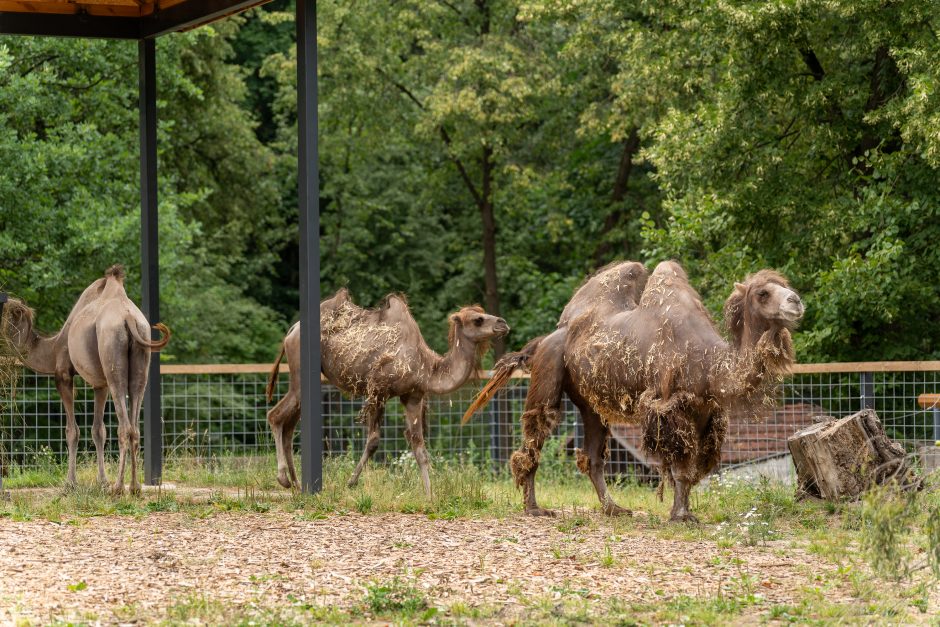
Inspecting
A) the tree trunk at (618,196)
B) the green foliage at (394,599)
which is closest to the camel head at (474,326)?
the green foliage at (394,599)

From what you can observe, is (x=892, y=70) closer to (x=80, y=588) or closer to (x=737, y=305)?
(x=737, y=305)

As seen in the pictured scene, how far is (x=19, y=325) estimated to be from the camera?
11.3 metres

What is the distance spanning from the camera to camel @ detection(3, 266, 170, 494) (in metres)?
10.6

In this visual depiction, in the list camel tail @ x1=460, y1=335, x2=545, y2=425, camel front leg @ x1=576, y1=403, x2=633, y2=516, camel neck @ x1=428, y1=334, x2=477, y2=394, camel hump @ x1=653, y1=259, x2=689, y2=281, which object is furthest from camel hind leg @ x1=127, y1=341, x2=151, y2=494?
camel hump @ x1=653, y1=259, x2=689, y2=281

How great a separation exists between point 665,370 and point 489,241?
Answer: 1795 centimetres

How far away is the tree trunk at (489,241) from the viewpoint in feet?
88.1

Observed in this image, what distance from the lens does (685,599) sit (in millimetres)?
6555

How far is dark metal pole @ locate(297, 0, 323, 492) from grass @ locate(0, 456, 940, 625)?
0.45 m

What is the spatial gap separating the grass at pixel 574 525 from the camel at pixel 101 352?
0.56 meters

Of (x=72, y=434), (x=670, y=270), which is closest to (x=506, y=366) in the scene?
(x=670, y=270)

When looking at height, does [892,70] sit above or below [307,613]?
above

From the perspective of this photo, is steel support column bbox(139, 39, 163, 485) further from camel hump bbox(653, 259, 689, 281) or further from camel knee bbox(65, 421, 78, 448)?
camel hump bbox(653, 259, 689, 281)

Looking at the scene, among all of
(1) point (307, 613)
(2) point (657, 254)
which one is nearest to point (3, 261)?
(2) point (657, 254)

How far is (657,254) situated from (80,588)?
13.8 meters
